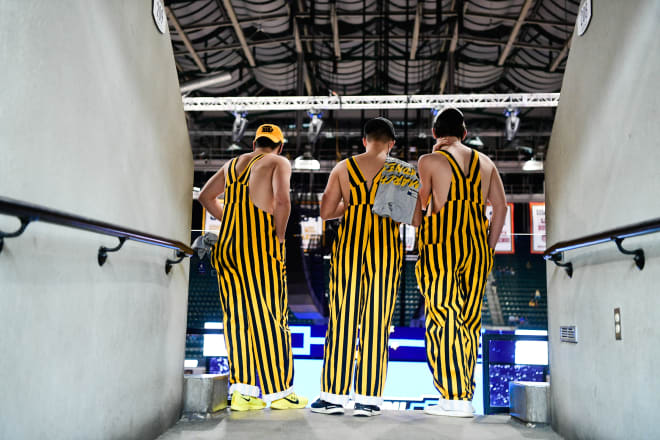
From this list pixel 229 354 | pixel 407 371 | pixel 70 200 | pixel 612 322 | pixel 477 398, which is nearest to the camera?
pixel 70 200

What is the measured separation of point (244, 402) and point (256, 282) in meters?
0.55

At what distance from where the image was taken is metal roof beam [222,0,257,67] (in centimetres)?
888

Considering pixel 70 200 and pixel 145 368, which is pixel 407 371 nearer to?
pixel 145 368

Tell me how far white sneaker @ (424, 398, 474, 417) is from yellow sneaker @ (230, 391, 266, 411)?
2.62 feet

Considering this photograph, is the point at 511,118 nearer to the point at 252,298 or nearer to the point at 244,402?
the point at 252,298

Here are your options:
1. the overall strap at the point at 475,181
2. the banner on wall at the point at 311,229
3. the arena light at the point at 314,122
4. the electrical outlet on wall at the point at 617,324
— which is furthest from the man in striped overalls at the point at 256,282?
the banner on wall at the point at 311,229

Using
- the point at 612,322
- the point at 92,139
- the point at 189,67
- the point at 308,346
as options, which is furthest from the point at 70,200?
the point at 189,67

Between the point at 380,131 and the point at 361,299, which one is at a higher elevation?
the point at 380,131

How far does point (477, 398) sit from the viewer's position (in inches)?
291

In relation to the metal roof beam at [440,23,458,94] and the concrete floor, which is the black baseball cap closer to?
the concrete floor

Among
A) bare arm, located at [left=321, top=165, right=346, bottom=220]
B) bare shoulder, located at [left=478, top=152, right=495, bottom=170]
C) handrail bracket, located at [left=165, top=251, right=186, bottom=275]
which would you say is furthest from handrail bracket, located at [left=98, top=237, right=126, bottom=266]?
bare shoulder, located at [left=478, top=152, right=495, bottom=170]

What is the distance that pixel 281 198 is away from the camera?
288 centimetres

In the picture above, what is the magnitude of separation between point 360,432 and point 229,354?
783 millimetres

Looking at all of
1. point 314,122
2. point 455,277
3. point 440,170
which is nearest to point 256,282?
point 455,277
